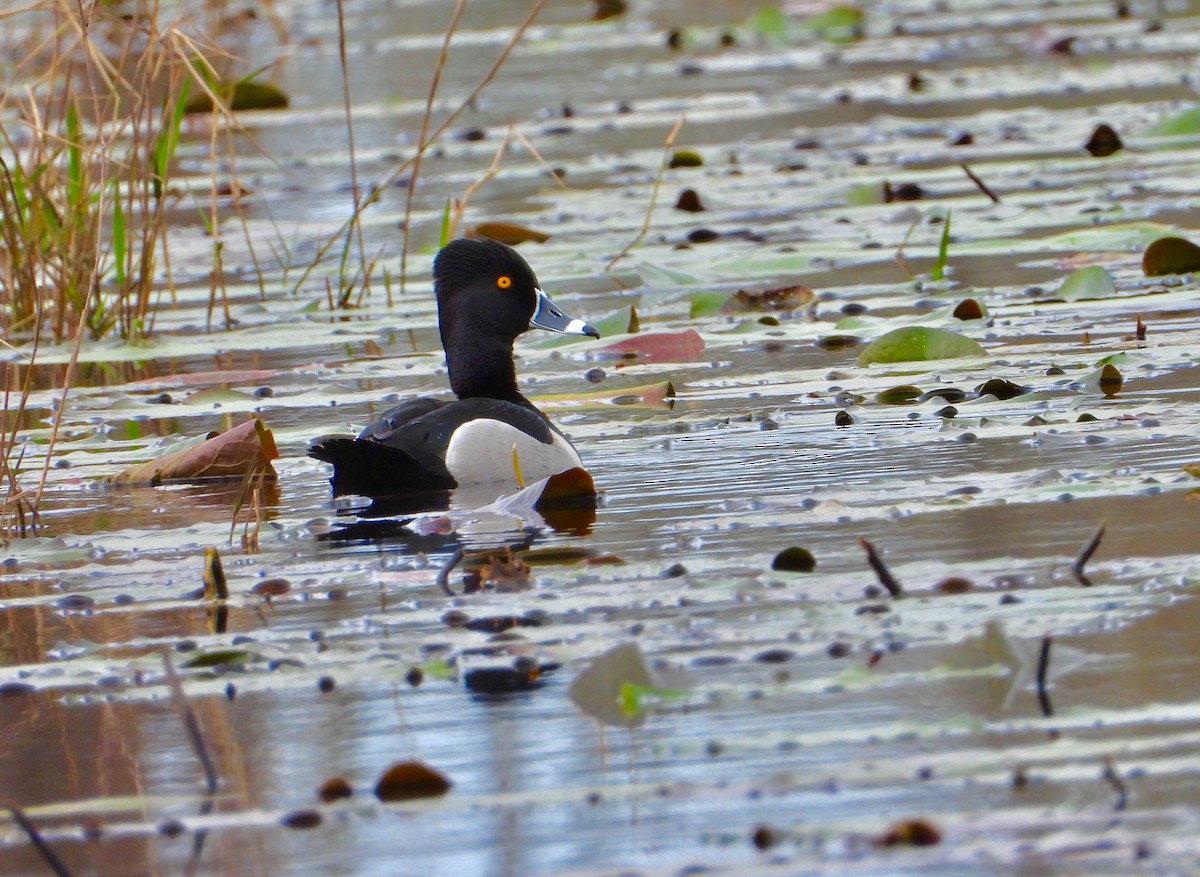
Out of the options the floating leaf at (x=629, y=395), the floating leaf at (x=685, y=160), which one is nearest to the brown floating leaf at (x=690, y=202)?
the floating leaf at (x=685, y=160)

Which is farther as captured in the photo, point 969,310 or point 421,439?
point 969,310

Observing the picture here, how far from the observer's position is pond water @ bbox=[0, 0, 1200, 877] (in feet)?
10.5

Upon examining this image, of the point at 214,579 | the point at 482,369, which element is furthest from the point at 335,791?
the point at 482,369

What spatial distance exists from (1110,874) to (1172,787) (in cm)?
32

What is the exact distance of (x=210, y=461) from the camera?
20.6 feet

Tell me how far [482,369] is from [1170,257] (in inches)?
116

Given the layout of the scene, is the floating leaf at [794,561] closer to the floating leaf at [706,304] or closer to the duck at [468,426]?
the duck at [468,426]

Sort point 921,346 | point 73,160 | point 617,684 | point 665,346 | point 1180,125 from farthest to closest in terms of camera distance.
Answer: point 1180,125 → point 73,160 → point 665,346 → point 921,346 → point 617,684

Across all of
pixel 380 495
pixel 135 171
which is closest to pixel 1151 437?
pixel 380 495

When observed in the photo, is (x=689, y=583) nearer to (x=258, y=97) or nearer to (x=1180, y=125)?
(x=1180, y=125)

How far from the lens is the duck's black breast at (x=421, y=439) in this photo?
5.81 m

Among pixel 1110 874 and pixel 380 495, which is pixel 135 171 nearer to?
pixel 380 495

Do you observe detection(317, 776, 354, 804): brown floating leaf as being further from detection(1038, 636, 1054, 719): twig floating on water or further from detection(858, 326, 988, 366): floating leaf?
detection(858, 326, 988, 366): floating leaf

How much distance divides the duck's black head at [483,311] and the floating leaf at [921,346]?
1.05m
